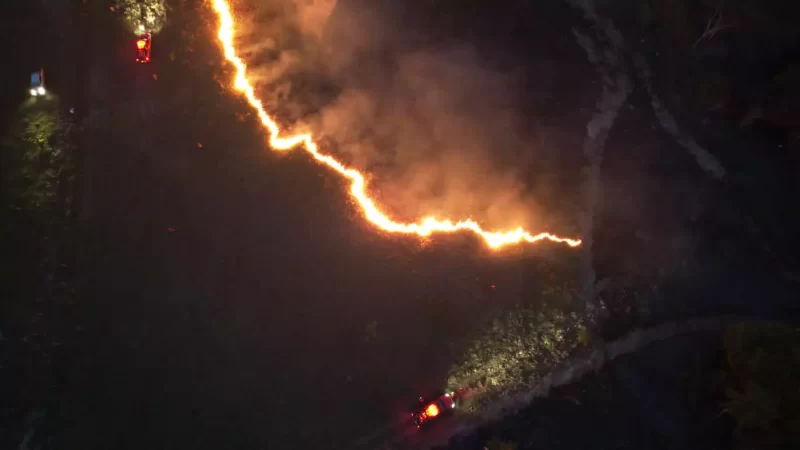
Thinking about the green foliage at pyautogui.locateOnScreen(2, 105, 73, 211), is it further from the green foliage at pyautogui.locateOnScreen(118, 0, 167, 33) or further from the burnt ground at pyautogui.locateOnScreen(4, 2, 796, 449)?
the green foliage at pyautogui.locateOnScreen(118, 0, 167, 33)

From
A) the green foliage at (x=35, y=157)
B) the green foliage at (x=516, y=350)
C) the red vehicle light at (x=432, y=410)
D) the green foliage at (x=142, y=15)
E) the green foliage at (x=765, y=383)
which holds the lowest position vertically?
the green foliage at (x=765, y=383)

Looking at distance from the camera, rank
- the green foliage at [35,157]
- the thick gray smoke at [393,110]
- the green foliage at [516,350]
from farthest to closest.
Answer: the thick gray smoke at [393,110] < the green foliage at [516,350] < the green foliage at [35,157]

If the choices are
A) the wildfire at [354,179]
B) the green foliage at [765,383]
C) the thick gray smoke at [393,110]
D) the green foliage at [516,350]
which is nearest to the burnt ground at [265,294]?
the wildfire at [354,179]

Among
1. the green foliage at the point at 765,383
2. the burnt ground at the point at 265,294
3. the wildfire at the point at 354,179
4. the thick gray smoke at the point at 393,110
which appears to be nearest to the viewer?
the burnt ground at the point at 265,294

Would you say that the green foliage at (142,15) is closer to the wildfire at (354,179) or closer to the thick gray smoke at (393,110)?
the wildfire at (354,179)

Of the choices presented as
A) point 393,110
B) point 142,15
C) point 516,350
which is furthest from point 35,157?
point 516,350

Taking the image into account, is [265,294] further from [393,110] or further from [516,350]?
[516,350]

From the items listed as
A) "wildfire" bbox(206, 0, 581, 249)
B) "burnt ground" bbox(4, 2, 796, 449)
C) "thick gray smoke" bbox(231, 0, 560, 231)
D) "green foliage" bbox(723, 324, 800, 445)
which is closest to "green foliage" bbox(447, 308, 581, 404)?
"burnt ground" bbox(4, 2, 796, 449)
